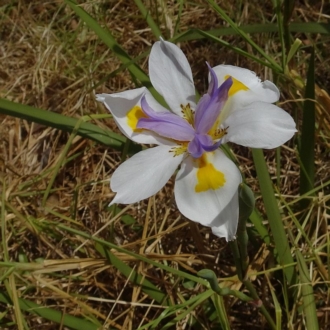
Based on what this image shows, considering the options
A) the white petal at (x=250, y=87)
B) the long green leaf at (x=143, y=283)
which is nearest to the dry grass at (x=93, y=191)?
the long green leaf at (x=143, y=283)

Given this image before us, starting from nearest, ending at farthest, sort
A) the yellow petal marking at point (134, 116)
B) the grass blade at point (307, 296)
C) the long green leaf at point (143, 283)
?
1. the yellow petal marking at point (134, 116)
2. the grass blade at point (307, 296)
3. the long green leaf at point (143, 283)

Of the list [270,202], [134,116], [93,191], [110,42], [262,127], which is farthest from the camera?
[93,191]

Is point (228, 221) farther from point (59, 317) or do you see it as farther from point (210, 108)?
point (59, 317)

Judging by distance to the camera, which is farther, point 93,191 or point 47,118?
point 93,191

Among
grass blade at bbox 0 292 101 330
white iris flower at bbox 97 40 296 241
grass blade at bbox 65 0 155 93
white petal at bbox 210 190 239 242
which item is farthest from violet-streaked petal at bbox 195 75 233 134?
grass blade at bbox 0 292 101 330

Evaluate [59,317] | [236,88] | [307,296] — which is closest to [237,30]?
[236,88]

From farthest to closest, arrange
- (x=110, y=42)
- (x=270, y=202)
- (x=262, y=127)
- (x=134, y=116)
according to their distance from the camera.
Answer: (x=110, y=42), (x=270, y=202), (x=134, y=116), (x=262, y=127)

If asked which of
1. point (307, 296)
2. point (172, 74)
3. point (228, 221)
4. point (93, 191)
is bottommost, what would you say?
point (93, 191)

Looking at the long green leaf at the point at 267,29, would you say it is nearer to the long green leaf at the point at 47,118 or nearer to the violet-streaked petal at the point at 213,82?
the long green leaf at the point at 47,118

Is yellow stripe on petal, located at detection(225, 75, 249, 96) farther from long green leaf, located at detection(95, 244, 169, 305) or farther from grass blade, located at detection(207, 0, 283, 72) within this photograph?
long green leaf, located at detection(95, 244, 169, 305)
